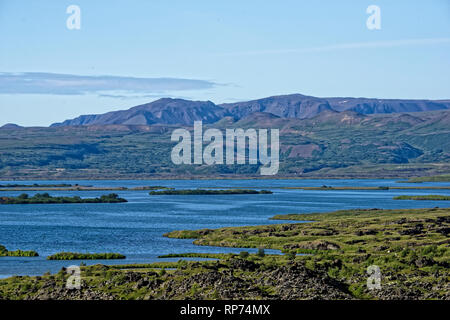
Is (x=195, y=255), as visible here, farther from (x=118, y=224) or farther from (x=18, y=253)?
(x=118, y=224)

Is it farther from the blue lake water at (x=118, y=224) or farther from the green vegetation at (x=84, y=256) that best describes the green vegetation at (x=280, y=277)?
the blue lake water at (x=118, y=224)

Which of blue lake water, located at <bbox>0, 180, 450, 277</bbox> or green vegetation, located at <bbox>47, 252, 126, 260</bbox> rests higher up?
green vegetation, located at <bbox>47, 252, 126, 260</bbox>

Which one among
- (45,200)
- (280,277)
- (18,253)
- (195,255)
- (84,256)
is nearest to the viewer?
(280,277)

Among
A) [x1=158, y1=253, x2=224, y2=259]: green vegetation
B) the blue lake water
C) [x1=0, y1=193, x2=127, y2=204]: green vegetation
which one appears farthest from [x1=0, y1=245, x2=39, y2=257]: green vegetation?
[x1=0, y1=193, x2=127, y2=204]: green vegetation

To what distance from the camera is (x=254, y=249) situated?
279 ft

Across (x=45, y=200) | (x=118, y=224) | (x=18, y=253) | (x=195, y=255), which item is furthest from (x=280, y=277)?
(x=45, y=200)

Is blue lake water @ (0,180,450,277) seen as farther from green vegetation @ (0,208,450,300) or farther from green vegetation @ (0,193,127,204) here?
green vegetation @ (0,208,450,300)

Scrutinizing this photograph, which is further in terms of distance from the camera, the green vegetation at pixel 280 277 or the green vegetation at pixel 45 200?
the green vegetation at pixel 45 200

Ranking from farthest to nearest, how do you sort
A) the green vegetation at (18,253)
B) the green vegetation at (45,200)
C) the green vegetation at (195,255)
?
the green vegetation at (45,200) → the green vegetation at (18,253) → the green vegetation at (195,255)

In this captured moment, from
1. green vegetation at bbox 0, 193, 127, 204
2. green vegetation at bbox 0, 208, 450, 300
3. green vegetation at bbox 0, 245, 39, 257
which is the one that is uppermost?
green vegetation at bbox 0, 208, 450, 300

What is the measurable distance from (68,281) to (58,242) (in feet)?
139

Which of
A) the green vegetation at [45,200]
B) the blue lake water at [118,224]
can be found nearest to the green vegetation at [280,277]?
the blue lake water at [118,224]

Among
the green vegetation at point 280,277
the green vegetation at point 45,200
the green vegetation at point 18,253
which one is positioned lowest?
the green vegetation at point 45,200

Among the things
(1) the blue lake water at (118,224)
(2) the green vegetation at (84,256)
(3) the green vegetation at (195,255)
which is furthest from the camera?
(1) the blue lake water at (118,224)
